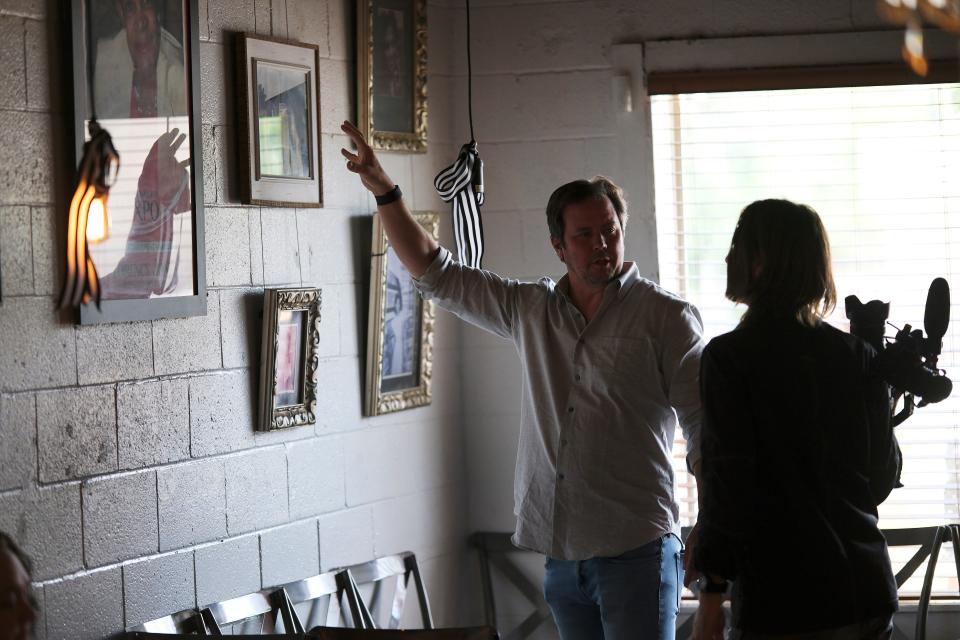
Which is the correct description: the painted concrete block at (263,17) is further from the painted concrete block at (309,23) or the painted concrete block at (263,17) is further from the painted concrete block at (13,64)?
the painted concrete block at (13,64)

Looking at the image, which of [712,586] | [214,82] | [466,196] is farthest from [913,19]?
[214,82]

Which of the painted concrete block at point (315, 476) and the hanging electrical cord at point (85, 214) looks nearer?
the hanging electrical cord at point (85, 214)

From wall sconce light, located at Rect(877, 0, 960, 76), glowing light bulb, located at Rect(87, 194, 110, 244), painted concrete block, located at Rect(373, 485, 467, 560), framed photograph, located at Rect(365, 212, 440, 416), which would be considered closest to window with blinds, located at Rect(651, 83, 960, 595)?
wall sconce light, located at Rect(877, 0, 960, 76)

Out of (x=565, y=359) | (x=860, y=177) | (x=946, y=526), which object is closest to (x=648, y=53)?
(x=860, y=177)

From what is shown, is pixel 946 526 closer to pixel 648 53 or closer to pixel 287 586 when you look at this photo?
pixel 648 53

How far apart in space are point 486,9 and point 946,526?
221 cm

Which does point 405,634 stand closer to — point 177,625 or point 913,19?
point 177,625

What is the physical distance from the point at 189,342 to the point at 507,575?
167 cm

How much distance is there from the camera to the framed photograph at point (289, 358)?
117 inches

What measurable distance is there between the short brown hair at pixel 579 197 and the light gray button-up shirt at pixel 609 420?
16 centimetres

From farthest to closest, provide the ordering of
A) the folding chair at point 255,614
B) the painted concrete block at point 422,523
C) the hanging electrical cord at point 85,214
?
the painted concrete block at point 422,523 → the folding chair at point 255,614 → the hanging electrical cord at point 85,214

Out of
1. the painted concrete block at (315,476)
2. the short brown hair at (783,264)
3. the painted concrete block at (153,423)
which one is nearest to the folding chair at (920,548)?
the painted concrete block at (315,476)

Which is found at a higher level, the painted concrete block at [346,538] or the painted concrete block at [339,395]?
the painted concrete block at [339,395]

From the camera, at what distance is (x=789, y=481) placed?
1.98 m
